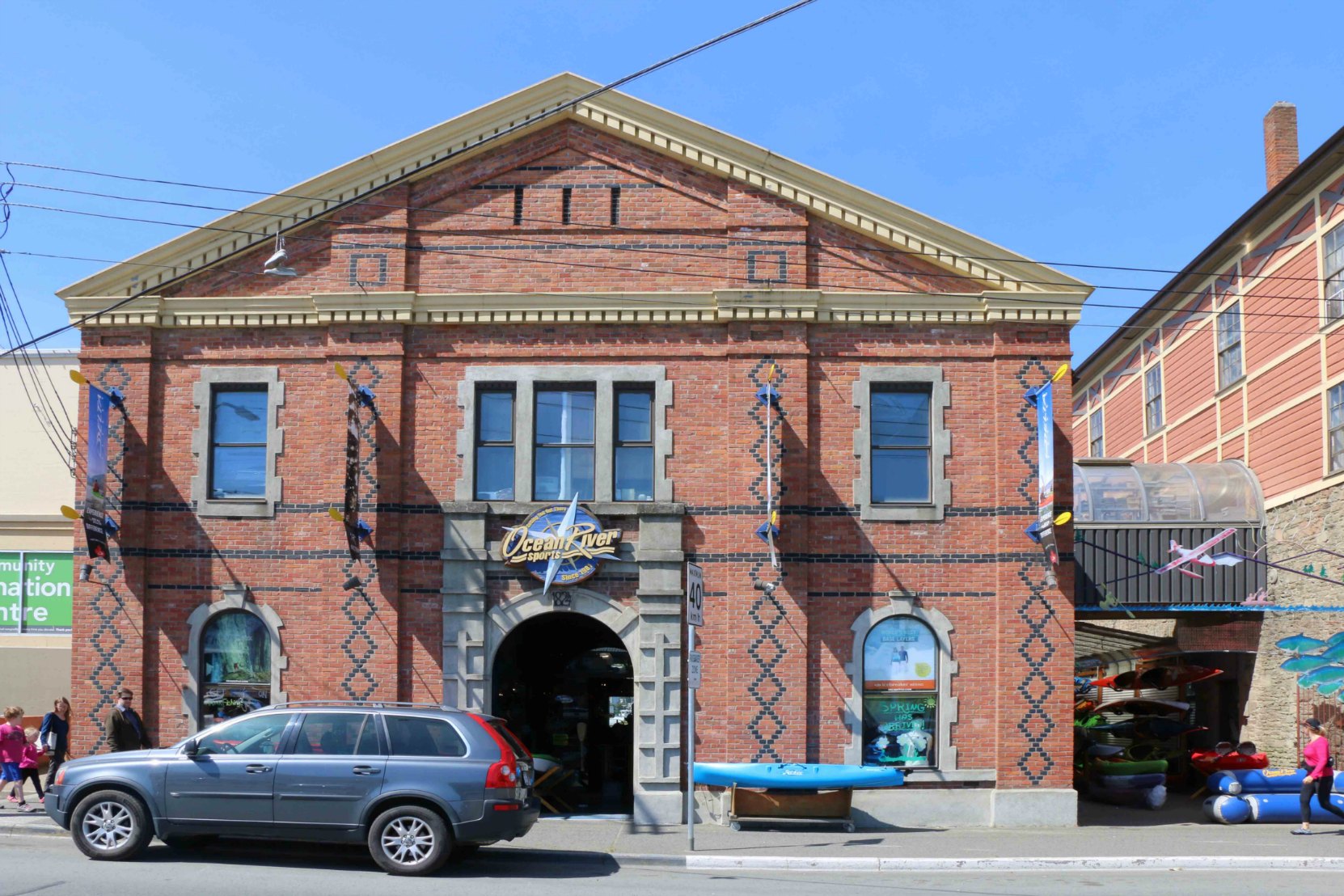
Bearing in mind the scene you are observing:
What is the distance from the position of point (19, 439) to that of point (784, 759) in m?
15.8

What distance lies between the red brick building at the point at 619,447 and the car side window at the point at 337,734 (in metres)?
4.38

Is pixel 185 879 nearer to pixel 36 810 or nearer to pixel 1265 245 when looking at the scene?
pixel 36 810

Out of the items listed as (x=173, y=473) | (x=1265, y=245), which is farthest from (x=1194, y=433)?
(x=173, y=473)

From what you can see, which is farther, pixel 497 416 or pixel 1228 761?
pixel 1228 761

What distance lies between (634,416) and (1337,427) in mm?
11941

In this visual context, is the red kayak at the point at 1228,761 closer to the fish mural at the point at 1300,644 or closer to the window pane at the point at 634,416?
the fish mural at the point at 1300,644

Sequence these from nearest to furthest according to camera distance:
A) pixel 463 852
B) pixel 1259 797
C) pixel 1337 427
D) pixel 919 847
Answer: pixel 463 852 < pixel 919 847 < pixel 1259 797 < pixel 1337 427

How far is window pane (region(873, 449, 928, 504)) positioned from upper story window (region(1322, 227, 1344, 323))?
8771 millimetres

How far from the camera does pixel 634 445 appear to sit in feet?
61.0

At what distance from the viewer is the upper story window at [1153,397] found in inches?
1273

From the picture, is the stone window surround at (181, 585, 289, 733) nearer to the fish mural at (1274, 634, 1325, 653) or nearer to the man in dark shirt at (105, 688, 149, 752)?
the man in dark shirt at (105, 688, 149, 752)

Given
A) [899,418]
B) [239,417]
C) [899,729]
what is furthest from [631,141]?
[899,729]

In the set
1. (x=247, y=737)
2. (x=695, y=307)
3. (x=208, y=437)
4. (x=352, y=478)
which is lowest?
(x=247, y=737)

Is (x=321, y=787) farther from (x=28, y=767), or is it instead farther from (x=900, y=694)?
(x=900, y=694)
